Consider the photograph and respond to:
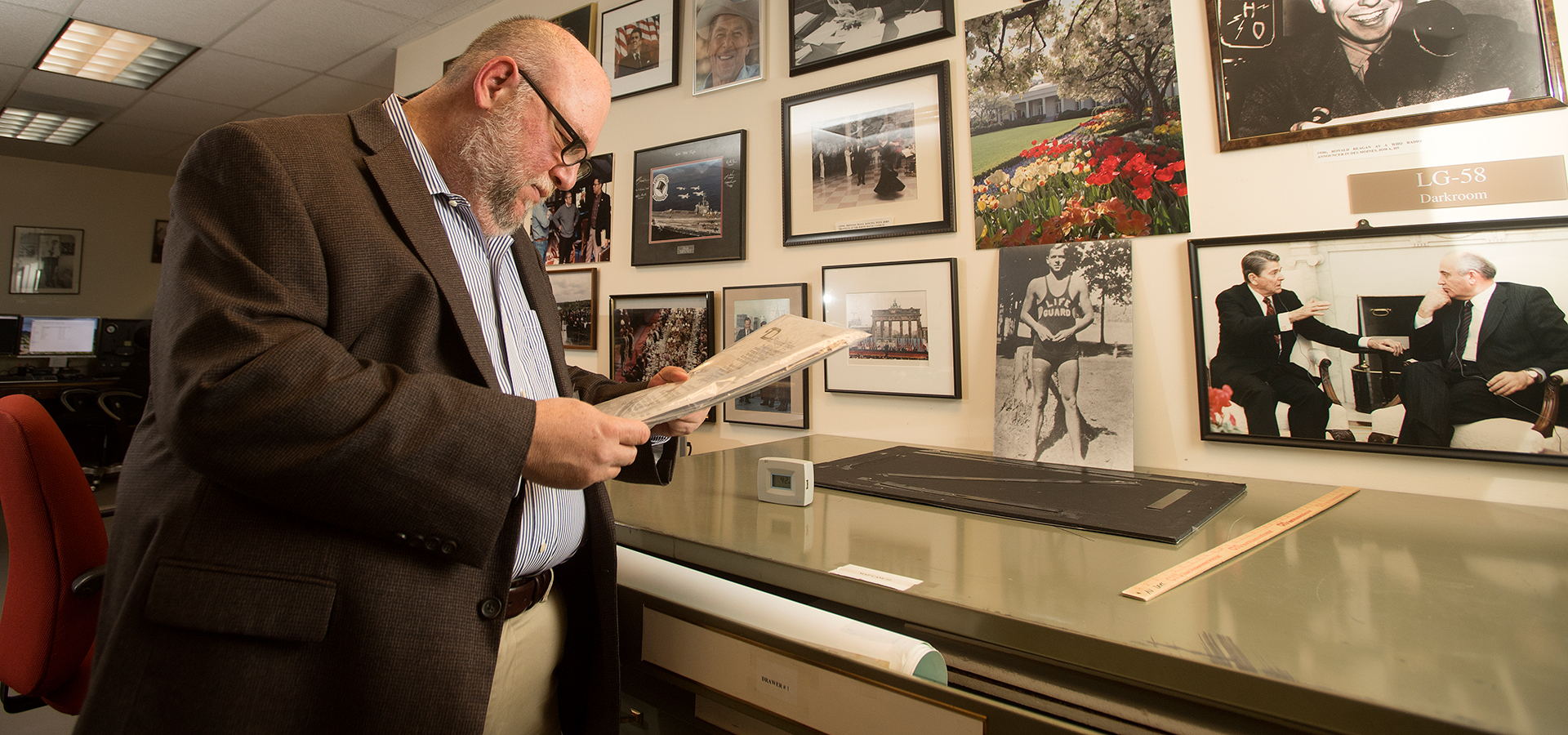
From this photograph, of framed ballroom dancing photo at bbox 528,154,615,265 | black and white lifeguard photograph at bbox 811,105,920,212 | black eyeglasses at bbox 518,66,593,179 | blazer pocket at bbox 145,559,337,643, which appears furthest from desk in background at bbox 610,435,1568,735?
framed ballroom dancing photo at bbox 528,154,615,265

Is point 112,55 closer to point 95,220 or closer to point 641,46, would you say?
point 641,46

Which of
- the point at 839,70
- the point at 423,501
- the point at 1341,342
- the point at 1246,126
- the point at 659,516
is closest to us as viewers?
the point at 423,501

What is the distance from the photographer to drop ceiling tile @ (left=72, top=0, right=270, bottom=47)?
10.2 feet

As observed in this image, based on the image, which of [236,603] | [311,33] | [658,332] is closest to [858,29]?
[658,332]

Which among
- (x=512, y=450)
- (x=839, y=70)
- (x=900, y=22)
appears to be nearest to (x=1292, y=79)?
(x=900, y=22)

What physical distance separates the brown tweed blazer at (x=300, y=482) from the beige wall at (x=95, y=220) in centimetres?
775

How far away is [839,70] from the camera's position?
216 cm

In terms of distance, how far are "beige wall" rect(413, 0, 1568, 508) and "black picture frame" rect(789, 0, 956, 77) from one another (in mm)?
35

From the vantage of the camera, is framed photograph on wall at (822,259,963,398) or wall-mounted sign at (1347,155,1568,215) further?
framed photograph on wall at (822,259,963,398)

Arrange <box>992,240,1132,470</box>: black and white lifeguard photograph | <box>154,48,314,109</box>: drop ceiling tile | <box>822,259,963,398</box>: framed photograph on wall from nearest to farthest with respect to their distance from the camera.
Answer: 1. <box>992,240,1132,470</box>: black and white lifeguard photograph
2. <box>822,259,963,398</box>: framed photograph on wall
3. <box>154,48,314,109</box>: drop ceiling tile

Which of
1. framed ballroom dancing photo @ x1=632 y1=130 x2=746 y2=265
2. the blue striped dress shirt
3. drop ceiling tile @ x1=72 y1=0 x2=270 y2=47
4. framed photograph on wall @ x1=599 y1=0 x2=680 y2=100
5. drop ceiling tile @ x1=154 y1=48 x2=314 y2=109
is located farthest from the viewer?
drop ceiling tile @ x1=154 y1=48 x2=314 y2=109

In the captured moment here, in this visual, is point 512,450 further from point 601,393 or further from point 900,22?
point 900,22

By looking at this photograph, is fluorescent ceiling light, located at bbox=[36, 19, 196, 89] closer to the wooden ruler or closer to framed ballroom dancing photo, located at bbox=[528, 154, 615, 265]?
framed ballroom dancing photo, located at bbox=[528, 154, 615, 265]

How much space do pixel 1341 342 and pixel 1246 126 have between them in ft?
1.67
